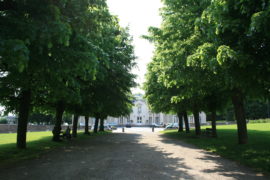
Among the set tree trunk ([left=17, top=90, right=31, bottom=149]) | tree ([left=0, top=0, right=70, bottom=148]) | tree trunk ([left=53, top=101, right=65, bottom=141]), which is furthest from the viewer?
tree trunk ([left=53, top=101, right=65, bottom=141])

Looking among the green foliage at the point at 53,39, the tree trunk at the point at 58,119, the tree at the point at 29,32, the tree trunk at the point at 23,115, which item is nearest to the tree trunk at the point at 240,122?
the green foliage at the point at 53,39

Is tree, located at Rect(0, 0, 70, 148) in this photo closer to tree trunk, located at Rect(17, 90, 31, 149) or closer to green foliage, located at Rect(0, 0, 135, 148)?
green foliage, located at Rect(0, 0, 135, 148)

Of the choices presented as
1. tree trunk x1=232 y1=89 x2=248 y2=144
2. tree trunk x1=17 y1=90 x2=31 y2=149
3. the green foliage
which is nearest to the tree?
the green foliage

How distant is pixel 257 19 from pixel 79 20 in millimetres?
4970

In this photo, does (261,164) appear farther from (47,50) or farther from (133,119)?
(133,119)

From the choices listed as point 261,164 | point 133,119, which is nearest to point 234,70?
point 261,164

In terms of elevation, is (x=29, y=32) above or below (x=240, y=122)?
above

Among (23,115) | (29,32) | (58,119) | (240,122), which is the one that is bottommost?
(240,122)

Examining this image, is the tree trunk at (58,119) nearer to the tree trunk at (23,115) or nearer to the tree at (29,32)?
the tree trunk at (23,115)

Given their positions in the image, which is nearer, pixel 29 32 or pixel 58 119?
pixel 29 32

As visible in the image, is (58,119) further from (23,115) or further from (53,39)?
(53,39)

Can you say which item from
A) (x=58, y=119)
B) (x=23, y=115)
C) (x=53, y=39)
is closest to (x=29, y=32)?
(x=53, y=39)

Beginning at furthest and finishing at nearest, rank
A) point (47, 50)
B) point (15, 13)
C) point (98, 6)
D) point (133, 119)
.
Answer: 1. point (133, 119)
2. point (98, 6)
3. point (47, 50)
4. point (15, 13)

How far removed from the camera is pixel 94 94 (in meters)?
17.3
